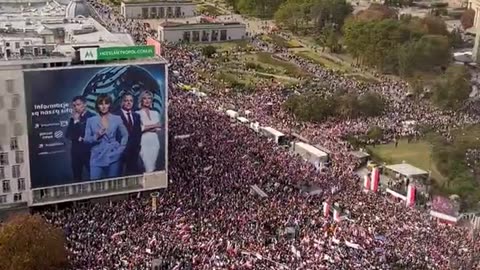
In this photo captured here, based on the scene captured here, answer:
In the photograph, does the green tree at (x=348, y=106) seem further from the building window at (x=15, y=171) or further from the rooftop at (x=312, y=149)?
the building window at (x=15, y=171)

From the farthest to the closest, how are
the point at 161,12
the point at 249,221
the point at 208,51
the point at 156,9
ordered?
1. the point at 161,12
2. the point at 156,9
3. the point at 208,51
4. the point at 249,221

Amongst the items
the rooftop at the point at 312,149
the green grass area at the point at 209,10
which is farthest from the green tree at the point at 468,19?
the rooftop at the point at 312,149

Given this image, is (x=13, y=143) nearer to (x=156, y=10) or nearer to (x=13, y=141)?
(x=13, y=141)

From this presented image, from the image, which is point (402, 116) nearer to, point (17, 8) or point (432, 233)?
point (432, 233)

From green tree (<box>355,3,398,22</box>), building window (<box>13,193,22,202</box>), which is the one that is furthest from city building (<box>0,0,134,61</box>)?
green tree (<box>355,3,398,22</box>)

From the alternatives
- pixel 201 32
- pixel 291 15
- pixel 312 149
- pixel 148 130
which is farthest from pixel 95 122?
pixel 291 15
